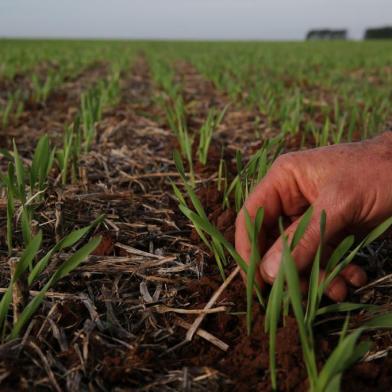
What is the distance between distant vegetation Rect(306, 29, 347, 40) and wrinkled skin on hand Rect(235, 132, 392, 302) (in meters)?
57.7

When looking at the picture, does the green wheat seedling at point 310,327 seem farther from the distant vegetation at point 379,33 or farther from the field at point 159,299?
the distant vegetation at point 379,33

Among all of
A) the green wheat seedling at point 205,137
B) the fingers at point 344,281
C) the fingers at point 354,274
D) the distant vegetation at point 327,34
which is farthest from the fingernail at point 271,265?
the distant vegetation at point 327,34

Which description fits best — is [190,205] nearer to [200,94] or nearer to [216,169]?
[216,169]

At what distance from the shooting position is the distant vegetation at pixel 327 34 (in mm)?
54156

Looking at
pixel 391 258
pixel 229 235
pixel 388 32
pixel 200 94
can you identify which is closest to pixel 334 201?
pixel 229 235

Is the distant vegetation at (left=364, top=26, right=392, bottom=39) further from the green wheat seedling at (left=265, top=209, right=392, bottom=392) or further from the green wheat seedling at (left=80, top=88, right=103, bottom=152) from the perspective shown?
the green wheat seedling at (left=265, top=209, right=392, bottom=392)

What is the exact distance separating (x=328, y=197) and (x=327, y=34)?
59951 mm

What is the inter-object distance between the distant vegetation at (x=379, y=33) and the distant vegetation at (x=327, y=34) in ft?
10.7

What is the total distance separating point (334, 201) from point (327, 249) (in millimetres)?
217

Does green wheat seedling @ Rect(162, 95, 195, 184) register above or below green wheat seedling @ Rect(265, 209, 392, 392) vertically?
above

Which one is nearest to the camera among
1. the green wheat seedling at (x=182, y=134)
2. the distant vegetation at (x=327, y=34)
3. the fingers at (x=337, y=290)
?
the fingers at (x=337, y=290)

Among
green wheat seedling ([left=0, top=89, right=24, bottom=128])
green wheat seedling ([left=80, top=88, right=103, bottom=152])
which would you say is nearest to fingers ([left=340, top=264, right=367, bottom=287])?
green wheat seedling ([left=80, top=88, right=103, bottom=152])

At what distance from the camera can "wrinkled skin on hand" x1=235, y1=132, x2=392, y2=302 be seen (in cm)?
108

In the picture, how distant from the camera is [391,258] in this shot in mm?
1565
